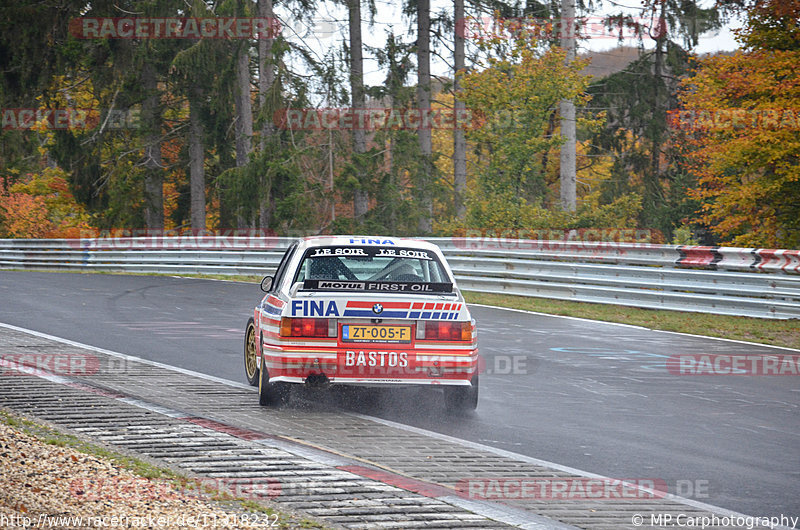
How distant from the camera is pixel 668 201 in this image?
132 ft

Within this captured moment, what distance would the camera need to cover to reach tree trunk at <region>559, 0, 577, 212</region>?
2603 cm

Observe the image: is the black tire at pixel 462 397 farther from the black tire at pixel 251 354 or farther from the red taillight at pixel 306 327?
the black tire at pixel 251 354

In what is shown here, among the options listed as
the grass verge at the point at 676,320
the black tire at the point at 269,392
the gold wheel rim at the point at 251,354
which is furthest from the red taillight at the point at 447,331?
the grass verge at the point at 676,320

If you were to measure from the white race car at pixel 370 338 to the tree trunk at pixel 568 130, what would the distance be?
714 inches

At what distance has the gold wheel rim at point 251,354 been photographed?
9773 mm

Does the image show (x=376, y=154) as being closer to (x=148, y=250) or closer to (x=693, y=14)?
(x=148, y=250)

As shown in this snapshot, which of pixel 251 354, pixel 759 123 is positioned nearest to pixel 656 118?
pixel 759 123

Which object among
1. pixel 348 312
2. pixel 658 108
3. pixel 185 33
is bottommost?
pixel 348 312

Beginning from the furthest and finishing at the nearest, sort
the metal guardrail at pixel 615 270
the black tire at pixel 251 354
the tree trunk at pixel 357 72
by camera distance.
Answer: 1. the tree trunk at pixel 357 72
2. the metal guardrail at pixel 615 270
3. the black tire at pixel 251 354

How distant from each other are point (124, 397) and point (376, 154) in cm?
2954

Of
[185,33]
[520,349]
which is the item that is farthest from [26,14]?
[185,33]

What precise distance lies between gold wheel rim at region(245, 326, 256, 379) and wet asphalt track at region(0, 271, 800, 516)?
0.46 meters

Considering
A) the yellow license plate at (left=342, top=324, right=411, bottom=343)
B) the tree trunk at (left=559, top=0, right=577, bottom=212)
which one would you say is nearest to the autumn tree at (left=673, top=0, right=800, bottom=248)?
the tree trunk at (left=559, top=0, right=577, bottom=212)

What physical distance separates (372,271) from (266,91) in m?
26.4
